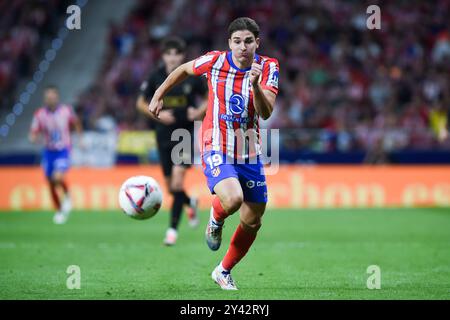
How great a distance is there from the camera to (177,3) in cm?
2606

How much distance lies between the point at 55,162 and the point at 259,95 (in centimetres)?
923

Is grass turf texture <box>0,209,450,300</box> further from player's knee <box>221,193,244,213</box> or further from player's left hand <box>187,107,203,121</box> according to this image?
player's left hand <box>187,107,203,121</box>

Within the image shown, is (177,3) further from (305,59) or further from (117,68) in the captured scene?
(305,59)

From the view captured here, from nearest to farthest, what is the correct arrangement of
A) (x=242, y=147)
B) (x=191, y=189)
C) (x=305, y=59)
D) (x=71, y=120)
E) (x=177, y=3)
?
(x=242, y=147), (x=71, y=120), (x=191, y=189), (x=305, y=59), (x=177, y=3)

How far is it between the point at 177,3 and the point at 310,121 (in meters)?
6.82

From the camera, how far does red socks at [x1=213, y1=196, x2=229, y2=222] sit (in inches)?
299

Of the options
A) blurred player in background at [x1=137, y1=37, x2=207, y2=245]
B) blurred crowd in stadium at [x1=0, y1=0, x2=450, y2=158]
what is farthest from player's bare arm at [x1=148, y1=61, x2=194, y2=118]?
blurred crowd in stadium at [x1=0, y1=0, x2=450, y2=158]

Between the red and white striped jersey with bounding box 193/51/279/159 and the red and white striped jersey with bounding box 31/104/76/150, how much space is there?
8356mm

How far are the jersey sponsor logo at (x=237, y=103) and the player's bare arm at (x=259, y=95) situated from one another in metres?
0.34

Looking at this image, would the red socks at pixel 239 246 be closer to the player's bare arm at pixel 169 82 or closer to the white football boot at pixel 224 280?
the white football boot at pixel 224 280

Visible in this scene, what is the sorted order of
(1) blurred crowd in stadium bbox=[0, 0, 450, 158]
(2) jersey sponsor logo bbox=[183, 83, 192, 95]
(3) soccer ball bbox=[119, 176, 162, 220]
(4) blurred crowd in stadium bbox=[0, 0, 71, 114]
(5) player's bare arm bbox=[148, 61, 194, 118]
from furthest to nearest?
(4) blurred crowd in stadium bbox=[0, 0, 71, 114]
(1) blurred crowd in stadium bbox=[0, 0, 450, 158]
(2) jersey sponsor logo bbox=[183, 83, 192, 95]
(3) soccer ball bbox=[119, 176, 162, 220]
(5) player's bare arm bbox=[148, 61, 194, 118]

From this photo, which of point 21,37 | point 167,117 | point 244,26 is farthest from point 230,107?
point 21,37

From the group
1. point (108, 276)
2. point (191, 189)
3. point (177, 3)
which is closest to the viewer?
point (108, 276)
